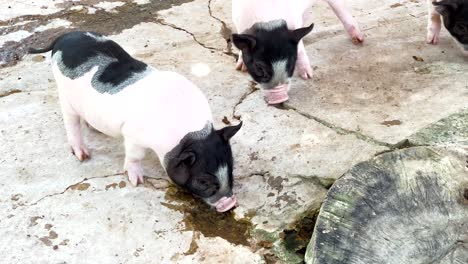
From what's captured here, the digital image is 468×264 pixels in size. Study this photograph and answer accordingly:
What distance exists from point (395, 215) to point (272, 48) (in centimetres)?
167

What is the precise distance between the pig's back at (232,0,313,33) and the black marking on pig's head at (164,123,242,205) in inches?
45.8

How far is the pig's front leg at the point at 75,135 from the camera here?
148 inches

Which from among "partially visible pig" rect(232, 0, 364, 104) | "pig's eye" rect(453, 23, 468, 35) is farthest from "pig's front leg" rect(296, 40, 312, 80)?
"pig's eye" rect(453, 23, 468, 35)

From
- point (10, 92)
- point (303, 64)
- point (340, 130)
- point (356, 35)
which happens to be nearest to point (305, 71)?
point (303, 64)

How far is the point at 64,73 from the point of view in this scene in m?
3.66

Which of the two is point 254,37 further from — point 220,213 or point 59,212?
point 59,212

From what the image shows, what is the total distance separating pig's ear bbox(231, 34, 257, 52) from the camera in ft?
13.3

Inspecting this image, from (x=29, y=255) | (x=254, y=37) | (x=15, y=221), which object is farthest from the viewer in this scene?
(x=254, y=37)

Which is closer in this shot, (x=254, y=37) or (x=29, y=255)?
(x=29, y=255)

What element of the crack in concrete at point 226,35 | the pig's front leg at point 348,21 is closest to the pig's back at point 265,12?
the crack in concrete at point 226,35

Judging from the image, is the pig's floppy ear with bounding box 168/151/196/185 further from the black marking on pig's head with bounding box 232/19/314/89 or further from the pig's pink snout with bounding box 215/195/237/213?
the black marking on pig's head with bounding box 232/19/314/89

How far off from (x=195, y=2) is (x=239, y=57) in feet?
4.59

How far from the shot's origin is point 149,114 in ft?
10.7

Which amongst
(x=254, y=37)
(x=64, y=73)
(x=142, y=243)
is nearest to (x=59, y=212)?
(x=142, y=243)
